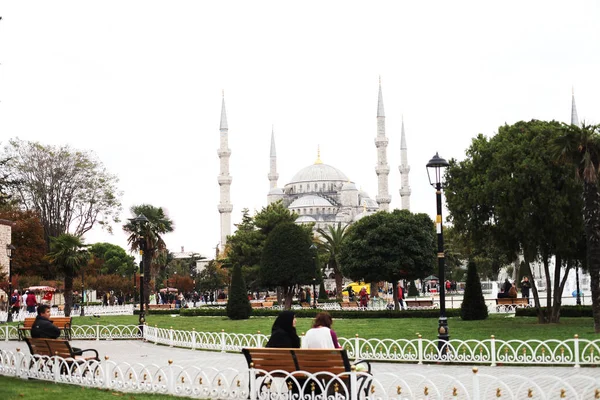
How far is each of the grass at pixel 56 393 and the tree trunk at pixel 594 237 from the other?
11.8 metres

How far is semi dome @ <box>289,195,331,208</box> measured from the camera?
109 meters

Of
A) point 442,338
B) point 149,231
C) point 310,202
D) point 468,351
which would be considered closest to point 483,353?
point 468,351

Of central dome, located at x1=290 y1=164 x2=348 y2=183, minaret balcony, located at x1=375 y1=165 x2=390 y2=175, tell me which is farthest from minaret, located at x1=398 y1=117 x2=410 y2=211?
central dome, located at x1=290 y1=164 x2=348 y2=183

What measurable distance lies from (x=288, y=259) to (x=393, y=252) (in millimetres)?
5223

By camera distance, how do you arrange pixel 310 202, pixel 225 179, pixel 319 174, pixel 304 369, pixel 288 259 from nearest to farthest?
pixel 304 369 → pixel 288 259 → pixel 225 179 → pixel 310 202 → pixel 319 174

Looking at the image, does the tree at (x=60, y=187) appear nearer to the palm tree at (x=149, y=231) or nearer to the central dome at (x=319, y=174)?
the palm tree at (x=149, y=231)

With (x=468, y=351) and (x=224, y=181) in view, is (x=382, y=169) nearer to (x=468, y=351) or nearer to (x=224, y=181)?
(x=224, y=181)

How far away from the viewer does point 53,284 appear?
160 ft

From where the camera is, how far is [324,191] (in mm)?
115375

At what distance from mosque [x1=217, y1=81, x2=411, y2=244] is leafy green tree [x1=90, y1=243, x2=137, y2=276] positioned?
458 inches

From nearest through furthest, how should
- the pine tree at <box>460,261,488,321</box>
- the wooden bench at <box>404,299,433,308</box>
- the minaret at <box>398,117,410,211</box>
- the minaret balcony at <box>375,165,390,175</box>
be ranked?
the pine tree at <box>460,261,488,321</box> < the wooden bench at <box>404,299,433,308</box> < the minaret balcony at <box>375,165,390,175</box> < the minaret at <box>398,117,410,211</box>

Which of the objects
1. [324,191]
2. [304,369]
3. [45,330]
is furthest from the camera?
[324,191]

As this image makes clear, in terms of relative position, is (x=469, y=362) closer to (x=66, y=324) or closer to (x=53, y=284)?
(x=66, y=324)

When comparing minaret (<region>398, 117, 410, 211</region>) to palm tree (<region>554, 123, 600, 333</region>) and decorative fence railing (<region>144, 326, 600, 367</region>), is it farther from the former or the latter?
decorative fence railing (<region>144, 326, 600, 367</region>)
